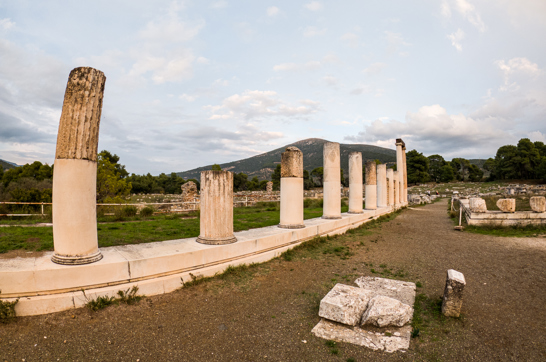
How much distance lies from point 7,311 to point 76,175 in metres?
2.27

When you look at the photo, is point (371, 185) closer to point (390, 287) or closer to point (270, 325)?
point (390, 287)

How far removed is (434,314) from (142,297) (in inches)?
202

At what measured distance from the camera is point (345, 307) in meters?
4.43

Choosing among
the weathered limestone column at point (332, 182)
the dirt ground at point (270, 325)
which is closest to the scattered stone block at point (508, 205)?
the dirt ground at point (270, 325)

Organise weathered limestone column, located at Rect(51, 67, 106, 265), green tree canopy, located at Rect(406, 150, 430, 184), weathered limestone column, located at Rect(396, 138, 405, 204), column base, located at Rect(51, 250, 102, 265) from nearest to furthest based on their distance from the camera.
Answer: column base, located at Rect(51, 250, 102, 265) < weathered limestone column, located at Rect(51, 67, 106, 265) < weathered limestone column, located at Rect(396, 138, 405, 204) < green tree canopy, located at Rect(406, 150, 430, 184)

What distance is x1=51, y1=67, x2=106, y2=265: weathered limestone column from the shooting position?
→ 16.4 feet

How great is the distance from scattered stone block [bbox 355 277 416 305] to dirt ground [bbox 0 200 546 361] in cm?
33

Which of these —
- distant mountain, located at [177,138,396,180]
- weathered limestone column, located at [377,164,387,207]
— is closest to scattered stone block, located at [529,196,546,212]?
weathered limestone column, located at [377,164,387,207]

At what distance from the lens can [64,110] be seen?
5.16 meters

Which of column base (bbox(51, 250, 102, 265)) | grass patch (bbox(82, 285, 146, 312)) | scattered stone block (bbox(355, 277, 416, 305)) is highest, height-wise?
column base (bbox(51, 250, 102, 265))

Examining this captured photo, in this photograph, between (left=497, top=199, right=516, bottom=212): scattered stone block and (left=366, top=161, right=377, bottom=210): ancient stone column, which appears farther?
(left=366, top=161, right=377, bottom=210): ancient stone column

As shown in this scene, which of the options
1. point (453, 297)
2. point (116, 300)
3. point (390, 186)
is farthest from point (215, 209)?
point (390, 186)

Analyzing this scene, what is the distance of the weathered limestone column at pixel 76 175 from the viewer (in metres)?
5.01

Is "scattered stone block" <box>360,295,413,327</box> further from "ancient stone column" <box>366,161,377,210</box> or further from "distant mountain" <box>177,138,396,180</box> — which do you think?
"distant mountain" <box>177,138,396,180</box>
